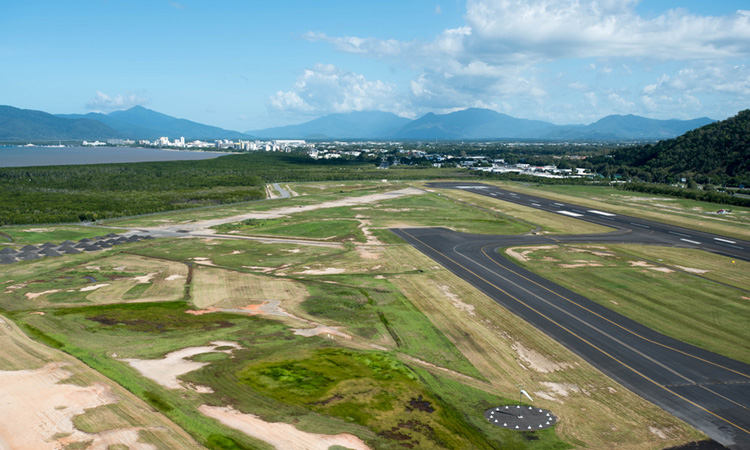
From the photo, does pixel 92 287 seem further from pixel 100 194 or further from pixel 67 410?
pixel 100 194

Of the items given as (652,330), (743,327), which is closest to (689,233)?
(743,327)

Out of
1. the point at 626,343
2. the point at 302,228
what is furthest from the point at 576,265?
the point at 302,228

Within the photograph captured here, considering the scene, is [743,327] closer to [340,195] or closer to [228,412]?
[228,412]

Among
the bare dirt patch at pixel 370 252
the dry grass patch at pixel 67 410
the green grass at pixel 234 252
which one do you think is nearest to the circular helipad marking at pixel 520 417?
the dry grass patch at pixel 67 410

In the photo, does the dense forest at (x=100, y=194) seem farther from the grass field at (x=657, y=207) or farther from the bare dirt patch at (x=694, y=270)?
the bare dirt patch at (x=694, y=270)

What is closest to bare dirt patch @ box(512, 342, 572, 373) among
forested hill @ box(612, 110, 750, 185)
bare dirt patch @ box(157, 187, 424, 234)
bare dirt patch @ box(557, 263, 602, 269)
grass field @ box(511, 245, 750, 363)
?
grass field @ box(511, 245, 750, 363)

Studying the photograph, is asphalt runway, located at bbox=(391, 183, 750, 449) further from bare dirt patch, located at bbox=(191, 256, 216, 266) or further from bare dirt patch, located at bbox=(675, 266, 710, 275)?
bare dirt patch, located at bbox=(191, 256, 216, 266)
